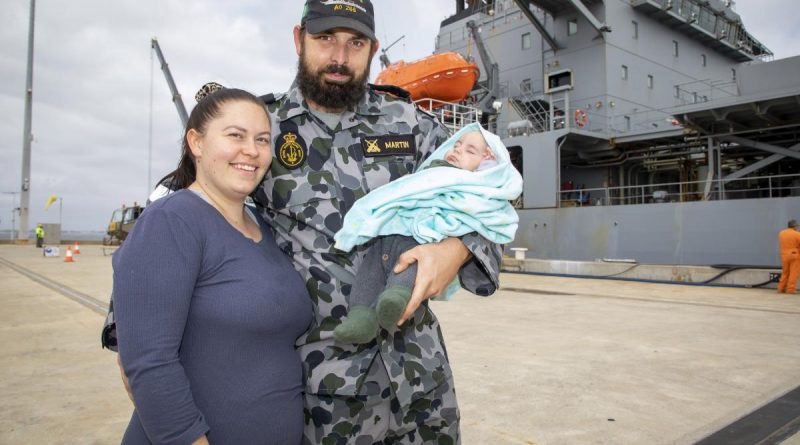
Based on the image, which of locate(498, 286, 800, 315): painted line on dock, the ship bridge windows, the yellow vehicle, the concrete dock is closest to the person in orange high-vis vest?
the concrete dock

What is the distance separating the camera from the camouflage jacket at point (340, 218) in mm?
1360

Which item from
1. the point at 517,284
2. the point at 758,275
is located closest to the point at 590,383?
the point at 517,284

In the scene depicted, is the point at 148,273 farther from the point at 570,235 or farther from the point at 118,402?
the point at 570,235

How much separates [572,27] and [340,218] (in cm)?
1607

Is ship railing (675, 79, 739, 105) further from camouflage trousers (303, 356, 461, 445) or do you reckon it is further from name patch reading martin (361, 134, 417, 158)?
camouflage trousers (303, 356, 461, 445)

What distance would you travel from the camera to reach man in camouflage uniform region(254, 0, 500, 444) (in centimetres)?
135

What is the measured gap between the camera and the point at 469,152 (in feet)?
5.30

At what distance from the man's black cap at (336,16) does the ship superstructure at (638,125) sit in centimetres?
1141

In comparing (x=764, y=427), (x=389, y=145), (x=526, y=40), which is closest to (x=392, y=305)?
(x=389, y=145)

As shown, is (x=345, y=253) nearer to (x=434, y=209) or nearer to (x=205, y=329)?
(x=434, y=209)

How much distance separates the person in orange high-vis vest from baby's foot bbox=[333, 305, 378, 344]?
10.1 m

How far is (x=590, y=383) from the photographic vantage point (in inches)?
140

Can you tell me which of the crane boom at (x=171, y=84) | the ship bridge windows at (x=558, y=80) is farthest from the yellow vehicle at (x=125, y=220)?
the ship bridge windows at (x=558, y=80)

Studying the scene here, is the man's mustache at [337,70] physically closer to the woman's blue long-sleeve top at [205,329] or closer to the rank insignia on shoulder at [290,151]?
the rank insignia on shoulder at [290,151]
